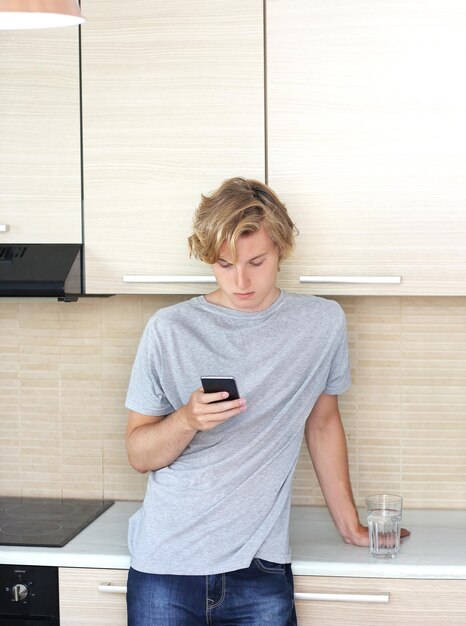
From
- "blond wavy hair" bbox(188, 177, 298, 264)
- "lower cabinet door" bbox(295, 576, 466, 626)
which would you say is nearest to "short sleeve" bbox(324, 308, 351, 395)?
"blond wavy hair" bbox(188, 177, 298, 264)

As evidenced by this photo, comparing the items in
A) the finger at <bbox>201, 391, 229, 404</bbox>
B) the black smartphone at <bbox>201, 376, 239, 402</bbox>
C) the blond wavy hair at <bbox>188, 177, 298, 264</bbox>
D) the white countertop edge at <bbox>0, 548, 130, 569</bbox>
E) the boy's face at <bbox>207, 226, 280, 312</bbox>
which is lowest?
the white countertop edge at <bbox>0, 548, 130, 569</bbox>

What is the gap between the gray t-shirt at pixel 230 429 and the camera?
2.09 metres

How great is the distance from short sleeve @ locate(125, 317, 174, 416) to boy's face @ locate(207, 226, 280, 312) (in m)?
0.20

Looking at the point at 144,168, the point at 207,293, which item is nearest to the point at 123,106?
the point at 144,168

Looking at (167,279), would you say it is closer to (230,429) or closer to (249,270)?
(249,270)

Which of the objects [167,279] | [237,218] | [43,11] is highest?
[43,11]

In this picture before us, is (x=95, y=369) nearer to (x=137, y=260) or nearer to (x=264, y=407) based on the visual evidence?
(x=137, y=260)

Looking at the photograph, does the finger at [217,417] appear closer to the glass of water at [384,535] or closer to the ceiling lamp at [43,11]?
the glass of water at [384,535]

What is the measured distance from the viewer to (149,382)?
2172mm

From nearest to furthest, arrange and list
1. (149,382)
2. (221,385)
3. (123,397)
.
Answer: (221,385) → (149,382) → (123,397)

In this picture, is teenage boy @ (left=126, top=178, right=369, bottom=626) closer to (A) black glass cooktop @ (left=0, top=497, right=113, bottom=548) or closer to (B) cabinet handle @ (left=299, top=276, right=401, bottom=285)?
(B) cabinet handle @ (left=299, top=276, right=401, bottom=285)

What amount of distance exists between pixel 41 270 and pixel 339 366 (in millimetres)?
750

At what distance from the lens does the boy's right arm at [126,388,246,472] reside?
195 centimetres

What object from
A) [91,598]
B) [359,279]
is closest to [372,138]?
[359,279]
